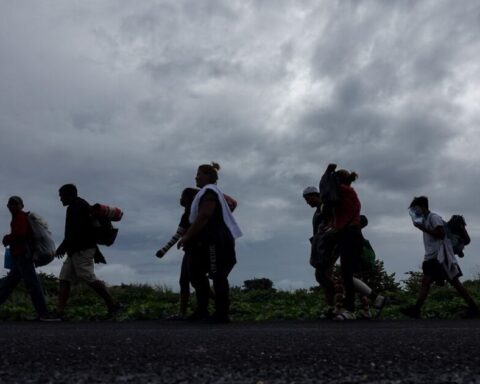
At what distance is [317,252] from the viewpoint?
9.09m

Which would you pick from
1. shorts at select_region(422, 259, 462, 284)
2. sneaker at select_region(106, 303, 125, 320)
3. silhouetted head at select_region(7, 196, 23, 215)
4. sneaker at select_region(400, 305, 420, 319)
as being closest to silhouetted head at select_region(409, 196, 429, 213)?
shorts at select_region(422, 259, 462, 284)

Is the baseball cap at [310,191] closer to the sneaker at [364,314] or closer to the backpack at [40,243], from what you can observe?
the sneaker at [364,314]

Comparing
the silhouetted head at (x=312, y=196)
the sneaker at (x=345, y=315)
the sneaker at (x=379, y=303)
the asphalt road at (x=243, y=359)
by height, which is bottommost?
the asphalt road at (x=243, y=359)

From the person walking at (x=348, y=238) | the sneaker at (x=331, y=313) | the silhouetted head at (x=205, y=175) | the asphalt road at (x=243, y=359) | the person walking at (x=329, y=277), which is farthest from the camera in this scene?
the person walking at (x=329, y=277)

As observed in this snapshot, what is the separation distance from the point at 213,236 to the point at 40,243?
3391 mm

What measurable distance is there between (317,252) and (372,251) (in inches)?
31.3

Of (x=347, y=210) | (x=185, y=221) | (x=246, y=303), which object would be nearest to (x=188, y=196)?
(x=185, y=221)

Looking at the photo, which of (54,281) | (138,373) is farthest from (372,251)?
(54,281)

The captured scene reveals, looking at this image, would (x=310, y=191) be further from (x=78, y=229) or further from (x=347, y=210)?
(x=78, y=229)

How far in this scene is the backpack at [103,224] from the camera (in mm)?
9836

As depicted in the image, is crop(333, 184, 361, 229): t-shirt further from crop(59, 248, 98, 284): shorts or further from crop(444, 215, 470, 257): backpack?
crop(59, 248, 98, 284): shorts

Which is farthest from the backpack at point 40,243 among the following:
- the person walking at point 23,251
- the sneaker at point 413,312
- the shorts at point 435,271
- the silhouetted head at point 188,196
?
the shorts at point 435,271

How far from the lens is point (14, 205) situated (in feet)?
32.7

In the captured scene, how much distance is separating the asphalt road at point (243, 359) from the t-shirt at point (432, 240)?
4416mm
